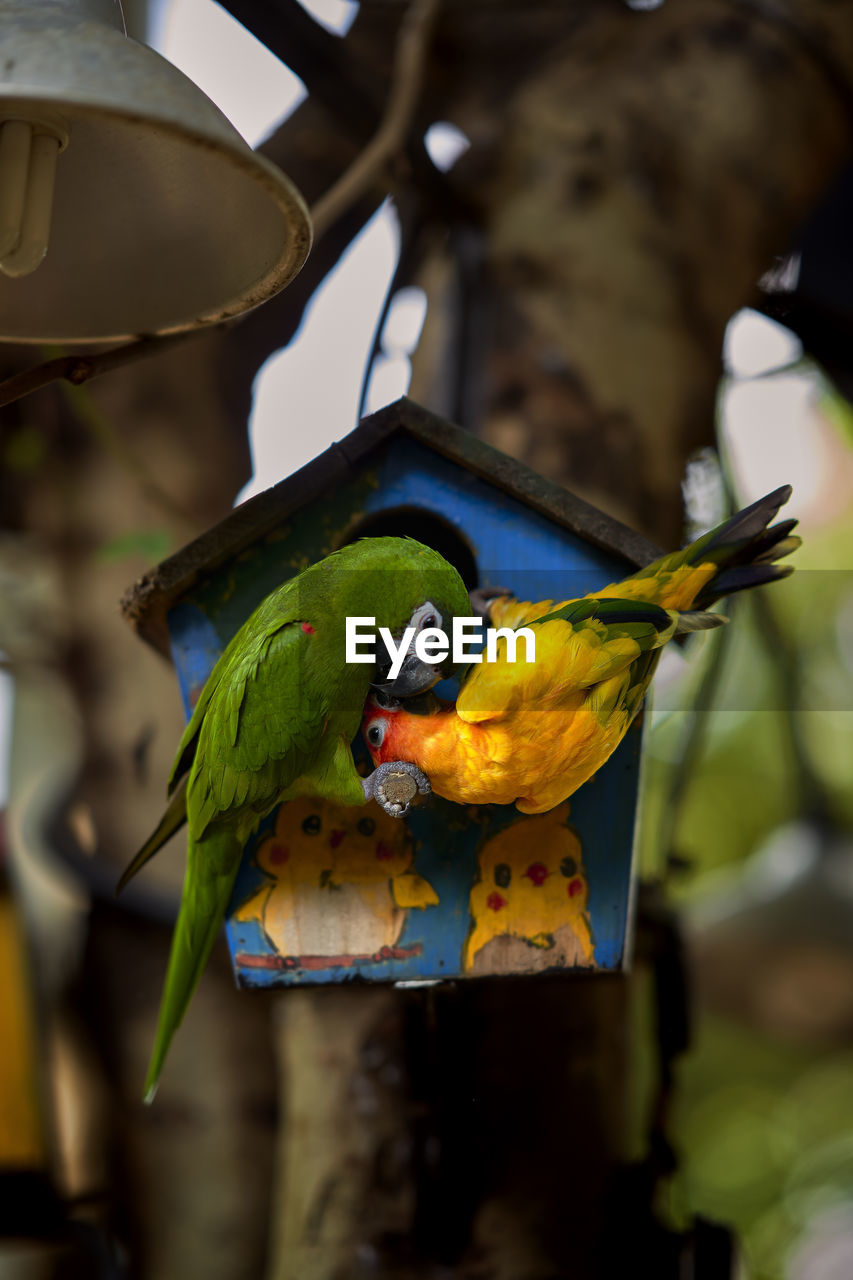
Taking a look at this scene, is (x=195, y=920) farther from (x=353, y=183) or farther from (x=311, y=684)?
(x=353, y=183)

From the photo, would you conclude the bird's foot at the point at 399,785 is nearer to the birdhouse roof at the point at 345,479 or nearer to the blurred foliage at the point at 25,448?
the birdhouse roof at the point at 345,479

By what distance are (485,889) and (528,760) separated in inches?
8.8

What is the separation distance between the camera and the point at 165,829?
89 centimetres

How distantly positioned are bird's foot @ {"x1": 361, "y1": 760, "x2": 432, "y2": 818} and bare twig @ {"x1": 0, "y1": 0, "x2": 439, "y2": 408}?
0.39 meters

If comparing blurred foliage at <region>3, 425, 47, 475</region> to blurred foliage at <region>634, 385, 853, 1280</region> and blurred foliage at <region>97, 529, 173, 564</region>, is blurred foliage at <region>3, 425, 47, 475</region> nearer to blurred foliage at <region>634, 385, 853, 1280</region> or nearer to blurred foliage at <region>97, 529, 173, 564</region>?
blurred foliage at <region>97, 529, 173, 564</region>

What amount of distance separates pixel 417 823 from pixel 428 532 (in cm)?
31

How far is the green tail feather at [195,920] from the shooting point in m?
0.81

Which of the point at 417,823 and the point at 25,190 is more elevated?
the point at 25,190

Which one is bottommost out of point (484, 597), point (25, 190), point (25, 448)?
point (484, 597)

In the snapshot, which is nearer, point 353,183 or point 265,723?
point 265,723

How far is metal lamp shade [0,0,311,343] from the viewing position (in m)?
0.56

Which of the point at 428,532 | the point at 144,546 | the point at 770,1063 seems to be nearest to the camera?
the point at 428,532

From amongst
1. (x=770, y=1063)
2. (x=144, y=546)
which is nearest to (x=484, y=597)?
(x=144, y=546)

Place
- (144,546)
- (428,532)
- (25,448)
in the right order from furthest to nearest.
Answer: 1. (25,448)
2. (144,546)
3. (428,532)
